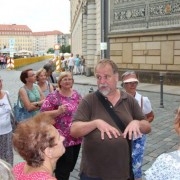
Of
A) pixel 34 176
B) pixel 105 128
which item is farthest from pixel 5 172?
pixel 105 128

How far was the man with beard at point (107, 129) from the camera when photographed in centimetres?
296

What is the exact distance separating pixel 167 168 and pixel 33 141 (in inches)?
34.6

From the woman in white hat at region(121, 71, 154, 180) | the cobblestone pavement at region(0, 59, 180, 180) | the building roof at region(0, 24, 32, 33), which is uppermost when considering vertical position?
the building roof at region(0, 24, 32, 33)

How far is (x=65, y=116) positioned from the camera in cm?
435

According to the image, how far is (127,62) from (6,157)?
1483 cm

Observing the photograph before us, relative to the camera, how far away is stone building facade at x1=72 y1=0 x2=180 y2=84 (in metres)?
16.5

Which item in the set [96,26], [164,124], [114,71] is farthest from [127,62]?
[114,71]

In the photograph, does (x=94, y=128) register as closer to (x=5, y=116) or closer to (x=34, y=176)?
(x=34, y=176)

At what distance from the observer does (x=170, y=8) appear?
16.5 m

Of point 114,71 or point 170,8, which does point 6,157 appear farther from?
point 170,8

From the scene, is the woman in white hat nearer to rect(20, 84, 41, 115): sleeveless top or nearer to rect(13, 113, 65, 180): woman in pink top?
rect(20, 84, 41, 115): sleeveless top

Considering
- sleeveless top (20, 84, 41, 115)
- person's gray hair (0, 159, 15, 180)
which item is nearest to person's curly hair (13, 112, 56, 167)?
person's gray hair (0, 159, 15, 180)

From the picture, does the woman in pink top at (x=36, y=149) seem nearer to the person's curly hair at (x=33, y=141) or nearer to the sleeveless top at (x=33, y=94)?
the person's curly hair at (x=33, y=141)

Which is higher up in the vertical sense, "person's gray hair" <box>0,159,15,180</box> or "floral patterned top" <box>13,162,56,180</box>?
"person's gray hair" <box>0,159,15,180</box>
